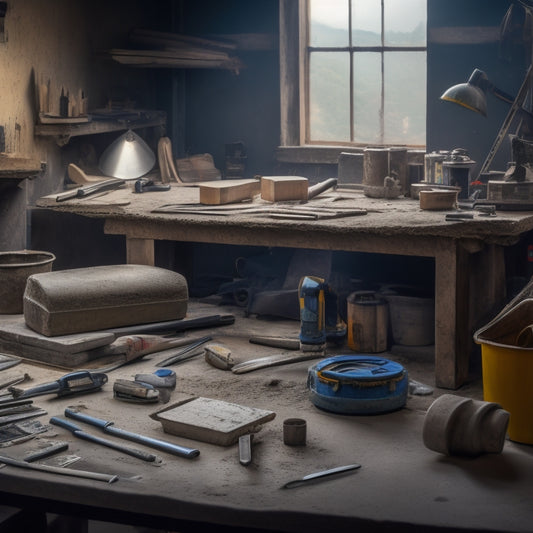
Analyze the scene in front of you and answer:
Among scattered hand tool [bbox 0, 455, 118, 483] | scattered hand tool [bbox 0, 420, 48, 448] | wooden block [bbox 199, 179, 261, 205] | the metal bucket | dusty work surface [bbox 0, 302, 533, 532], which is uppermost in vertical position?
wooden block [bbox 199, 179, 261, 205]

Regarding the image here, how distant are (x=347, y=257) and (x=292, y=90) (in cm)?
143

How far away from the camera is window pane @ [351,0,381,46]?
22.3 feet

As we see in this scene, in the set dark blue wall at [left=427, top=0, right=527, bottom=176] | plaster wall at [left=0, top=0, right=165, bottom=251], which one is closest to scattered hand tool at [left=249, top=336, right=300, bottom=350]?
plaster wall at [left=0, top=0, right=165, bottom=251]

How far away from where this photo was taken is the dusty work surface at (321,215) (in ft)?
14.7

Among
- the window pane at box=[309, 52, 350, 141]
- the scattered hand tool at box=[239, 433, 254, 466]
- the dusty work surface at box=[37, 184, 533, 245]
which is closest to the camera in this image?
the scattered hand tool at box=[239, 433, 254, 466]

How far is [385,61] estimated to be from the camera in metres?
6.84

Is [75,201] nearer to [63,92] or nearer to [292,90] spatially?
[63,92]

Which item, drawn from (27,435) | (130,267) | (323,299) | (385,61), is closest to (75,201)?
(130,267)

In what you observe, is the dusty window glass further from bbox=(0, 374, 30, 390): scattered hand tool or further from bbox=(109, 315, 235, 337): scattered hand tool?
bbox=(0, 374, 30, 390): scattered hand tool

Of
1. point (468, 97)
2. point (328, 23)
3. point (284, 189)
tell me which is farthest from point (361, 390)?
point (328, 23)

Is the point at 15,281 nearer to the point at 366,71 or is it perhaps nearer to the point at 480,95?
the point at 480,95

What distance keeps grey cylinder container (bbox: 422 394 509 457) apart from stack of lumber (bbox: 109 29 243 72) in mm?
4167

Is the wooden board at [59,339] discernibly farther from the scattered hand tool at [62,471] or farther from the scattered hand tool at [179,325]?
the scattered hand tool at [62,471]

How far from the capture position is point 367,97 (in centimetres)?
696
